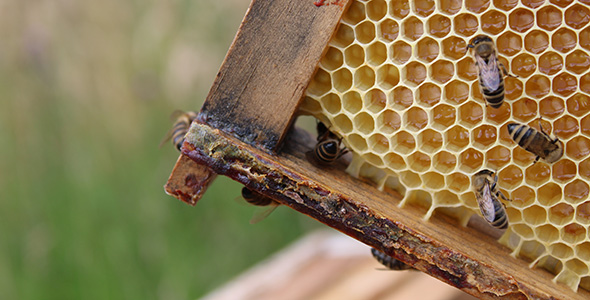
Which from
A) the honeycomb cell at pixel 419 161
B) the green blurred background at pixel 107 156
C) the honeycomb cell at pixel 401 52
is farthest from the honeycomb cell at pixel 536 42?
the green blurred background at pixel 107 156

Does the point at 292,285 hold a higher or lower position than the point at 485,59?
lower

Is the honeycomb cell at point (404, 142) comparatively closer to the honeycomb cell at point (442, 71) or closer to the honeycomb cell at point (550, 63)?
the honeycomb cell at point (442, 71)

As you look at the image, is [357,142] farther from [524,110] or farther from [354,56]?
[524,110]

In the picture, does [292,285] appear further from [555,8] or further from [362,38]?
[555,8]

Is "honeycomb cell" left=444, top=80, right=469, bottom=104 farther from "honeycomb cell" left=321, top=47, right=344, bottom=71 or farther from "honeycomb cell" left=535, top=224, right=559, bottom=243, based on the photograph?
"honeycomb cell" left=535, top=224, right=559, bottom=243

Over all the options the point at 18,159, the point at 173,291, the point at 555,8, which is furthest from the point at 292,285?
the point at 18,159

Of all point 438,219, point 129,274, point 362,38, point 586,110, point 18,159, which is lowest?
point 129,274
